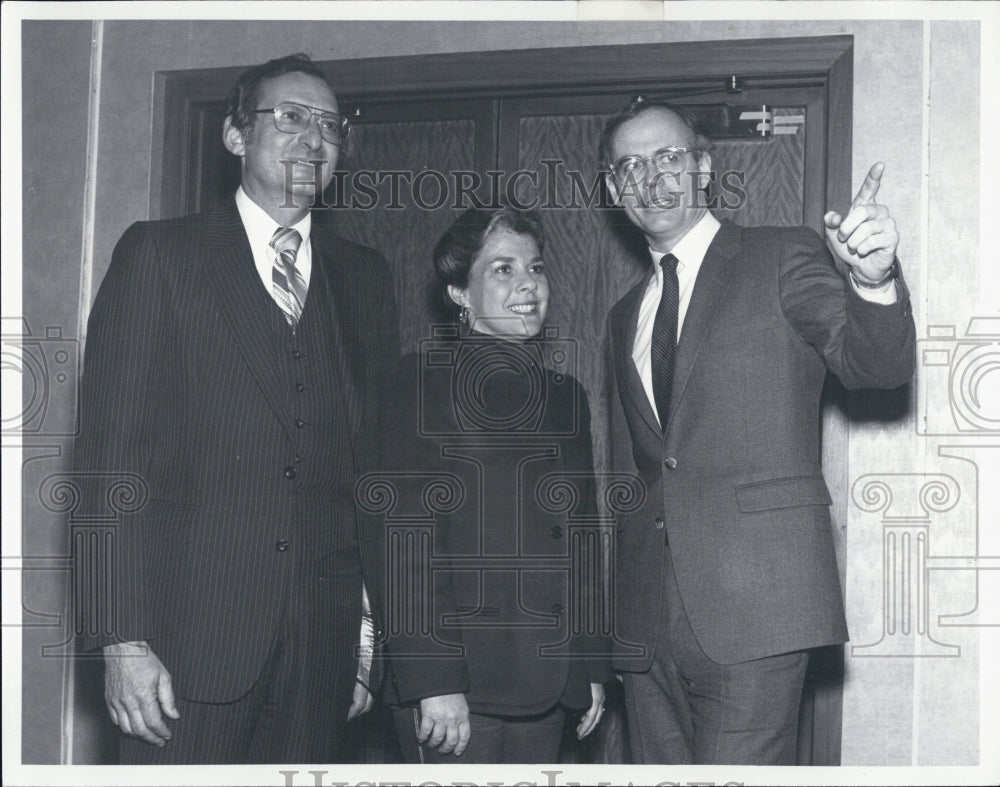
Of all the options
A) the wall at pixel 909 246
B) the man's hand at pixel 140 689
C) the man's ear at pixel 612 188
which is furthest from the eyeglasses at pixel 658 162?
the man's hand at pixel 140 689

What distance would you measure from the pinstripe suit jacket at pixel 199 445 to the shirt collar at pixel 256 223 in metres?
0.03

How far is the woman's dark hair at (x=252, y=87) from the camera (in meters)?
2.72

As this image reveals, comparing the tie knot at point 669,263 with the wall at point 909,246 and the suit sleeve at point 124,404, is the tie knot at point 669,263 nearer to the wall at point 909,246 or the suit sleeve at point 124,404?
the wall at point 909,246

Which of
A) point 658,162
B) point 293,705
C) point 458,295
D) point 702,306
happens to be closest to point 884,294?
point 702,306

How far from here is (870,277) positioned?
6.79ft

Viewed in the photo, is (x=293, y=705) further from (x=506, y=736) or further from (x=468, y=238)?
(x=468, y=238)

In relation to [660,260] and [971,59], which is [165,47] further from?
[971,59]

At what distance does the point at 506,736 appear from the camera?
2.38 m

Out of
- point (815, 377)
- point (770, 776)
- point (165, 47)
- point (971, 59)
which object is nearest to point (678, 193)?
point (815, 377)

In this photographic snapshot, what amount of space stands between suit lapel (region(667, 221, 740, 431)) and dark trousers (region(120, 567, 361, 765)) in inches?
33.4

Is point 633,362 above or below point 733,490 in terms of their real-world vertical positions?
above

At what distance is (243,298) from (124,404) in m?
0.35

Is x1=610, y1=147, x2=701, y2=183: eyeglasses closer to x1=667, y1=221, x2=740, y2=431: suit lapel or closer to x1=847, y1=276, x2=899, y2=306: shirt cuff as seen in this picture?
x1=667, y1=221, x2=740, y2=431: suit lapel

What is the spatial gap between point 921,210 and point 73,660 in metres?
2.52
